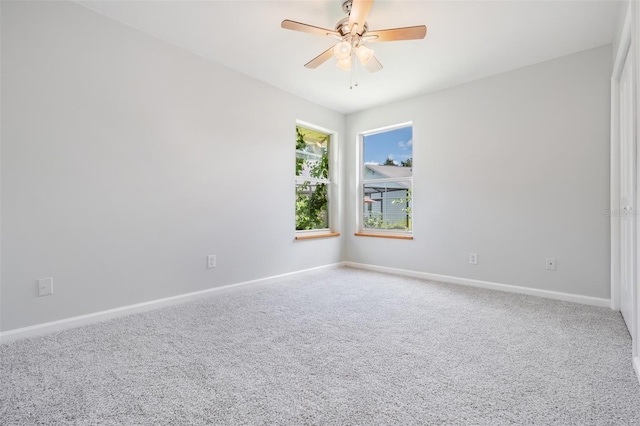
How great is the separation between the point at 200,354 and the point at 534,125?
3.47 metres

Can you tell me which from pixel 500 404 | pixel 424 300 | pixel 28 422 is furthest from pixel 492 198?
pixel 28 422

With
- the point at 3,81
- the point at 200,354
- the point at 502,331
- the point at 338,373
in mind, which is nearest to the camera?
the point at 338,373

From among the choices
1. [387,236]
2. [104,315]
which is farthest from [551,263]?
→ [104,315]

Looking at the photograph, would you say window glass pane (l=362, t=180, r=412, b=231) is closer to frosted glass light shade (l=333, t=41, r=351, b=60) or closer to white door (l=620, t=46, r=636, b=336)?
white door (l=620, t=46, r=636, b=336)

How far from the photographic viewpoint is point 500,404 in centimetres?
128

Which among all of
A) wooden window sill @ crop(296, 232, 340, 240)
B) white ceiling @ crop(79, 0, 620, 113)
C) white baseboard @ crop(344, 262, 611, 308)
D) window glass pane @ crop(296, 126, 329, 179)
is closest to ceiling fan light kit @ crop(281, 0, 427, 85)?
white ceiling @ crop(79, 0, 620, 113)

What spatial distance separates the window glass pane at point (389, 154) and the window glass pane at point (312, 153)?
1.96 feet

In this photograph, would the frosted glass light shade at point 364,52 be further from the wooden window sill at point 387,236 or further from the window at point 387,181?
the wooden window sill at point 387,236

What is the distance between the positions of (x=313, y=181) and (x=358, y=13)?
2461 millimetres

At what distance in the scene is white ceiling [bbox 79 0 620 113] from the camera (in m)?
2.17

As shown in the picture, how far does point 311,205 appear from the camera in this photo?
425cm

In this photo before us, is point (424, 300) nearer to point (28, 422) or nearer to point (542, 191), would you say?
point (542, 191)

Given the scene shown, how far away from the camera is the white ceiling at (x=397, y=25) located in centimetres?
217

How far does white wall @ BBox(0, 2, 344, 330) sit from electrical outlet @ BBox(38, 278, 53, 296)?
30 mm
